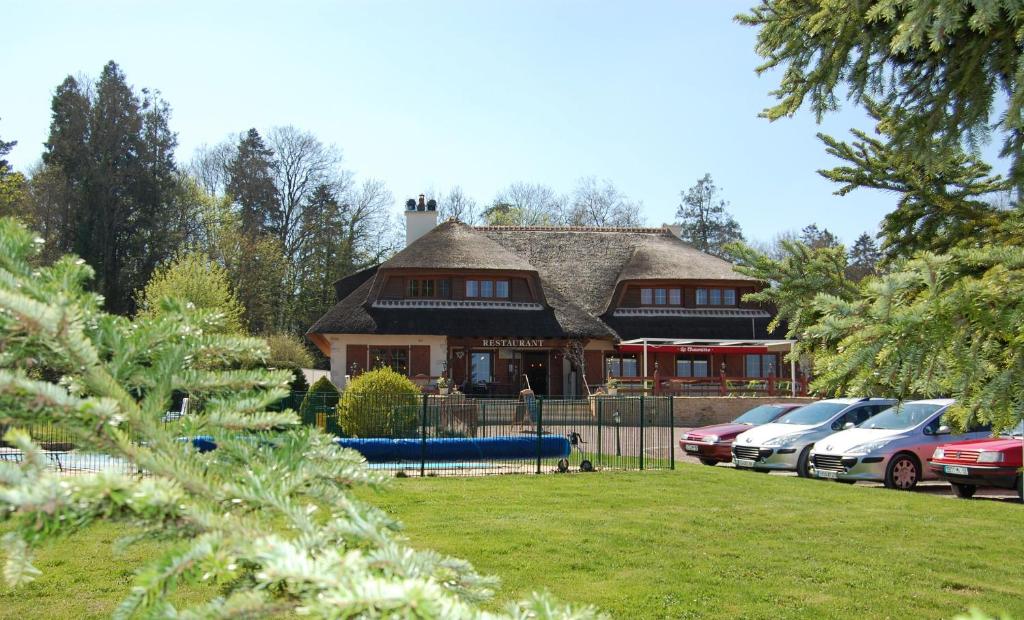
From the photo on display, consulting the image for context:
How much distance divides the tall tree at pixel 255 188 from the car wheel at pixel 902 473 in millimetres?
51812

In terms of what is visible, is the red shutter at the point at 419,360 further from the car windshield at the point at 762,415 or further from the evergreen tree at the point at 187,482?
the evergreen tree at the point at 187,482

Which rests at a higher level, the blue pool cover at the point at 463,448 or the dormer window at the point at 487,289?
the dormer window at the point at 487,289

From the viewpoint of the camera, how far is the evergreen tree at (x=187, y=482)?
1.41 meters

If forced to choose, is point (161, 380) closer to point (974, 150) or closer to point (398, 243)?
point (974, 150)

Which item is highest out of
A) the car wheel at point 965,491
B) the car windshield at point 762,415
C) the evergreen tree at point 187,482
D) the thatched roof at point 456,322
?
the thatched roof at point 456,322

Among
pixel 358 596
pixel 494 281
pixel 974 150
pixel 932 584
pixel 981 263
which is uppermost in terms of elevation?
pixel 494 281

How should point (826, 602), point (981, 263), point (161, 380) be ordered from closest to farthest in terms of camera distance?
point (161, 380) < point (981, 263) < point (826, 602)

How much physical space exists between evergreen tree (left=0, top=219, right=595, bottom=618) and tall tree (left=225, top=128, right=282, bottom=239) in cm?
6287

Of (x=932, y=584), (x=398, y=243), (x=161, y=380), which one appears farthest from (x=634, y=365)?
(x=161, y=380)

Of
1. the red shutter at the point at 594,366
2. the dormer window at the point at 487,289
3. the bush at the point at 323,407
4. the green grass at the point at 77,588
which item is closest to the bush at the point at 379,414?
the bush at the point at 323,407

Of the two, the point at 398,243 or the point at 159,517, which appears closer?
the point at 159,517

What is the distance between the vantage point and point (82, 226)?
5159 cm

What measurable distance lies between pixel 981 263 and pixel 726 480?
13.3m

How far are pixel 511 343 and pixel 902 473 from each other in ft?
81.7
